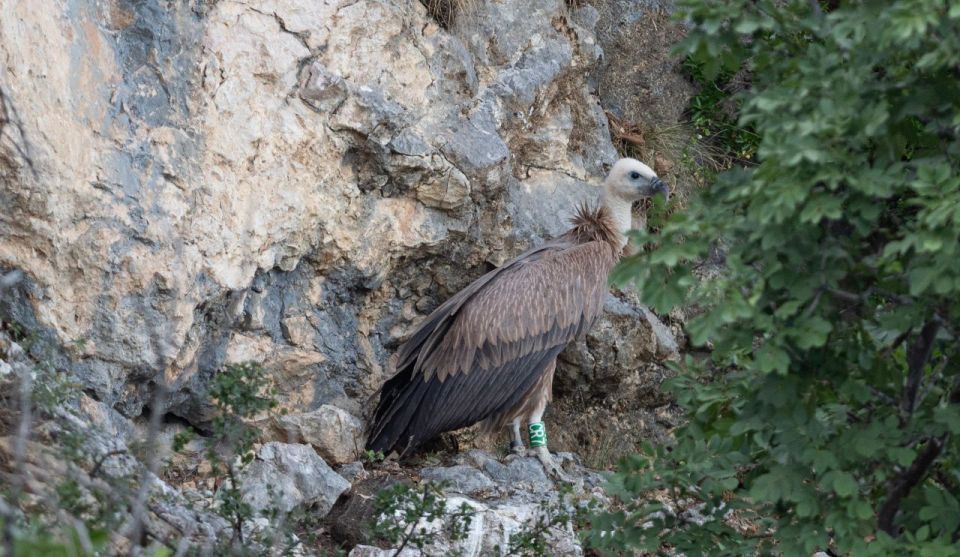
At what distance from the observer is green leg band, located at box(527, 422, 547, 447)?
23.3ft

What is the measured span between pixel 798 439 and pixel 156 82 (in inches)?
148

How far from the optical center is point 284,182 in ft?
21.7

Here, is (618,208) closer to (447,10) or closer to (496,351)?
(496,351)

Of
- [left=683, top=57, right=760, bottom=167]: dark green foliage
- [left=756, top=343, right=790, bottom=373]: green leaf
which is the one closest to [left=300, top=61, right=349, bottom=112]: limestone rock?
[left=683, top=57, right=760, bottom=167]: dark green foliage

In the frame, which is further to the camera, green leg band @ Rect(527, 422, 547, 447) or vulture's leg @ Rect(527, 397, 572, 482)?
green leg band @ Rect(527, 422, 547, 447)

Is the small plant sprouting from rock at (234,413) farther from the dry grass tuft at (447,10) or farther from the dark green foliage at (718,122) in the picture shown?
the dark green foliage at (718,122)

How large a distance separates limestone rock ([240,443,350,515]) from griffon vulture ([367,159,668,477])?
811 millimetres

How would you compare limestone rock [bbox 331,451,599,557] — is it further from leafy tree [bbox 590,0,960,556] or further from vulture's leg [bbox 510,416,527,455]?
leafy tree [bbox 590,0,960,556]

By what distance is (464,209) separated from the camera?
7.35 m

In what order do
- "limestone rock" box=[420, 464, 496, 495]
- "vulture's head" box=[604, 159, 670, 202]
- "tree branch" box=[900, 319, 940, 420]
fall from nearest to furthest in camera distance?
"tree branch" box=[900, 319, 940, 420], "limestone rock" box=[420, 464, 496, 495], "vulture's head" box=[604, 159, 670, 202]

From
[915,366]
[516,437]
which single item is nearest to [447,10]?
[516,437]

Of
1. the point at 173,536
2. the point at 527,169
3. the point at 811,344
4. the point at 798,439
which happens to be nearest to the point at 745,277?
the point at 811,344

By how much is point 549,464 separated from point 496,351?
0.67 meters

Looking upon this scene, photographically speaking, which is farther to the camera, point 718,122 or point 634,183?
point 718,122
